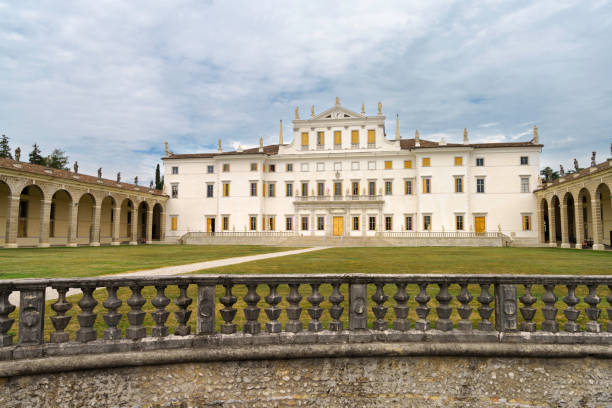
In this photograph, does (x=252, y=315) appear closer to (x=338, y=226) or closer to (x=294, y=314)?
(x=294, y=314)

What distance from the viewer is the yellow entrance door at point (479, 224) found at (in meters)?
45.0

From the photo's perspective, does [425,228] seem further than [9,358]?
Yes

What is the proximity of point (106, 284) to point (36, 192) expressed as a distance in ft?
144

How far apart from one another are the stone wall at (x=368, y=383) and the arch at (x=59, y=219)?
44.0m

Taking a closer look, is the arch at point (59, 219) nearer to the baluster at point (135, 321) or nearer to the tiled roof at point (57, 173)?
the tiled roof at point (57, 173)

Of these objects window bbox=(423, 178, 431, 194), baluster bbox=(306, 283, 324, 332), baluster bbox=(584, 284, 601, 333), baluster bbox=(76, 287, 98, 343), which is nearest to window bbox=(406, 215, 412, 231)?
window bbox=(423, 178, 431, 194)

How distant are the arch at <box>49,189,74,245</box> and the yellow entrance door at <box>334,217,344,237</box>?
97.9ft

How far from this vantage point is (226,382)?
4.17 m

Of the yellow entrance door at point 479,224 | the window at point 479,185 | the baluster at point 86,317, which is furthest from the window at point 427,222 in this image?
the baluster at point 86,317

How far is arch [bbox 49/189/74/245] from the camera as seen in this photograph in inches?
1636

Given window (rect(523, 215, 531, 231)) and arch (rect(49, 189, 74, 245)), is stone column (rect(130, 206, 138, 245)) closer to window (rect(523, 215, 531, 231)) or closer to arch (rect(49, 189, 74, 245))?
arch (rect(49, 189, 74, 245))

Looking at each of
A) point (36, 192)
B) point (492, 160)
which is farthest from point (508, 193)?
point (36, 192)

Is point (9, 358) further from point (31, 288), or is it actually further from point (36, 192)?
point (36, 192)

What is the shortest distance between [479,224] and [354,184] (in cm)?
1535
